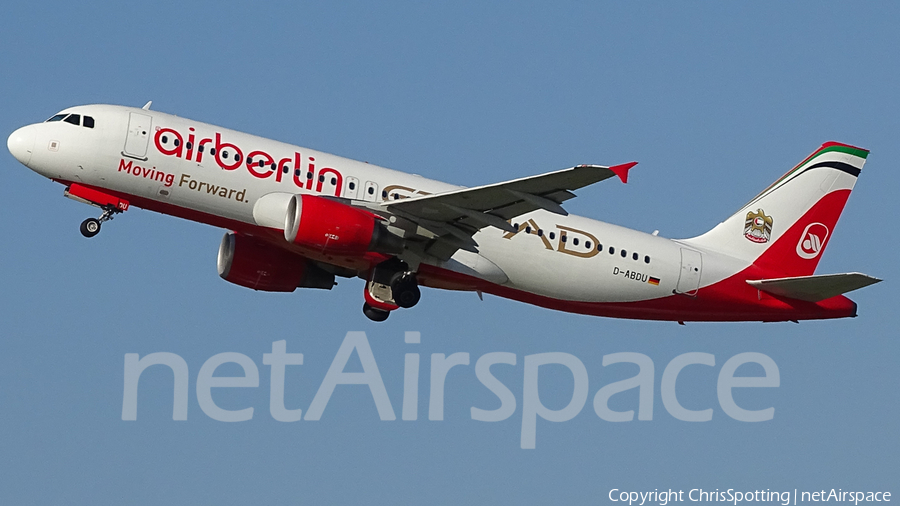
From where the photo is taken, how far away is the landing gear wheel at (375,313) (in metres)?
39.6

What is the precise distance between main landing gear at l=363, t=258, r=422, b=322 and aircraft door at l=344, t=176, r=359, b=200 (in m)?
2.42

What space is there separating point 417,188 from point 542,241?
429 cm

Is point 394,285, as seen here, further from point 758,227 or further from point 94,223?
point 758,227

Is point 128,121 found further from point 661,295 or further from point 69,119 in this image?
point 661,295

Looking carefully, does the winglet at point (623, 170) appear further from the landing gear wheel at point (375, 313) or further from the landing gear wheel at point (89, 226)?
the landing gear wheel at point (89, 226)

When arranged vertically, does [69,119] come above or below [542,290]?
above

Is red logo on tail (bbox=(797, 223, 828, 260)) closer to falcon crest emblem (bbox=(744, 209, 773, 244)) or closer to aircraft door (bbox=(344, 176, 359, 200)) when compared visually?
falcon crest emblem (bbox=(744, 209, 773, 244))

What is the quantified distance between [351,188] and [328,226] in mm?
2289

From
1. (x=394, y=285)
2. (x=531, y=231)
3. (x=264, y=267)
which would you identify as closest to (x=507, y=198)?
(x=531, y=231)

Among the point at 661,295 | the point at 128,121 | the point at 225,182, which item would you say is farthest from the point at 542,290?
the point at 128,121

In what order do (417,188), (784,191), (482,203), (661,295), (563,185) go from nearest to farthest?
(563,185) < (482,203) < (417,188) < (661,295) < (784,191)

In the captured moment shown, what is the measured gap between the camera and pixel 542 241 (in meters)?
37.2

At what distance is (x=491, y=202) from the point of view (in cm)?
3353

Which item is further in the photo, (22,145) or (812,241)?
(812,241)
